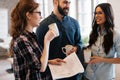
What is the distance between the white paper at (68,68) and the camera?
138cm

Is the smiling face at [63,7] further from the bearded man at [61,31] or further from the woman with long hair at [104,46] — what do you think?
the woman with long hair at [104,46]

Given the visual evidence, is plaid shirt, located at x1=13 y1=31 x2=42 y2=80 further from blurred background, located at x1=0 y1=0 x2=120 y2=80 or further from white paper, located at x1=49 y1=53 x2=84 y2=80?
blurred background, located at x1=0 y1=0 x2=120 y2=80

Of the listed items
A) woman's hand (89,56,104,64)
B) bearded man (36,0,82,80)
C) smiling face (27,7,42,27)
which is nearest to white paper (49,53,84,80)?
woman's hand (89,56,104,64)

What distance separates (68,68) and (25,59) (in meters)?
0.41

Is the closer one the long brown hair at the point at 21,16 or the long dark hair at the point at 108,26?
the long brown hair at the point at 21,16

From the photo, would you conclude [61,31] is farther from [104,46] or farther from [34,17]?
[34,17]

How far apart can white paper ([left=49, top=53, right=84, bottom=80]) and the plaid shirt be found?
273 mm

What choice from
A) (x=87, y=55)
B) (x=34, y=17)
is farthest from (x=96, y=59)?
(x=34, y=17)

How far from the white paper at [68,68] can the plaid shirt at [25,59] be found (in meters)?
0.27

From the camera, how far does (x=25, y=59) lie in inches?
43.1

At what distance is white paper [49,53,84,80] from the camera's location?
1.38 m

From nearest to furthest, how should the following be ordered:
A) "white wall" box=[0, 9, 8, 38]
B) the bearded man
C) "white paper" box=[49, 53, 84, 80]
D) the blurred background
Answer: "white paper" box=[49, 53, 84, 80] → the bearded man → the blurred background → "white wall" box=[0, 9, 8, 38]

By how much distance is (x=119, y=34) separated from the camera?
55.8 inches

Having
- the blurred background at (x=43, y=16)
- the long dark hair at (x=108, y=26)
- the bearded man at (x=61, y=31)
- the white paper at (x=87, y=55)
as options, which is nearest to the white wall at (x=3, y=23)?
the blurred background at (x=43, y=16)
